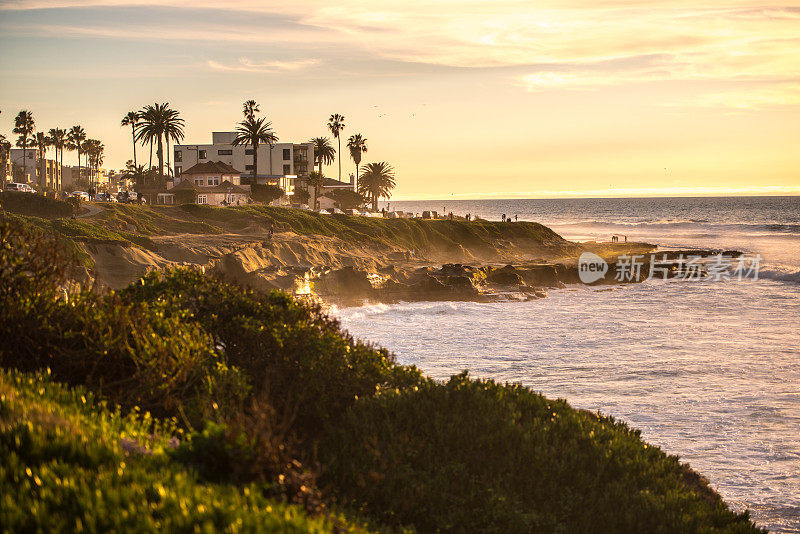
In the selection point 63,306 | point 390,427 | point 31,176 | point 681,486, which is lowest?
point 681,486

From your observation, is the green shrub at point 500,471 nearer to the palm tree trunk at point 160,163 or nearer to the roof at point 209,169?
the palm tree trunk at point 160,163

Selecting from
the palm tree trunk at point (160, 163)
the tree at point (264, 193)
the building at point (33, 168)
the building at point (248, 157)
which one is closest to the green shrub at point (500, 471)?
the tree at point (264, 193)

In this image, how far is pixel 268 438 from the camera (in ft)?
21.3

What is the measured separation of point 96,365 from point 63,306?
144 cm

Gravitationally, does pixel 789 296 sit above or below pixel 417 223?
below

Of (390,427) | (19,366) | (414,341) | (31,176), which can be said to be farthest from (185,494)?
(31,176)

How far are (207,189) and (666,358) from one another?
65396mm

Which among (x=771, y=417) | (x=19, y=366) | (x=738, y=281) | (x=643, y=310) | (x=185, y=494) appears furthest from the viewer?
(x=738, y=281)

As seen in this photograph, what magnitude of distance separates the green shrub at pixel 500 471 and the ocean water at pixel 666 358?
3.53 metres

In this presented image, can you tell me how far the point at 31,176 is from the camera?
17200cm

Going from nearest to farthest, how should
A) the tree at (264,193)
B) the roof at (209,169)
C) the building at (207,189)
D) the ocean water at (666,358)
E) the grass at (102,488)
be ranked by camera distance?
1. the grass at (102,488)
2. the ocean water at (666,358)
3. the building at (207,189)
4. the tree at (264,193)
5. the roof at (209,169)

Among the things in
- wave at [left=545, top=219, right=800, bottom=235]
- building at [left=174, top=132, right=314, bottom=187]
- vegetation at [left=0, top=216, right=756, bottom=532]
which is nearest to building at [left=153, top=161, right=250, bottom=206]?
building at [left=174, top=132, right=314, bottom=187]

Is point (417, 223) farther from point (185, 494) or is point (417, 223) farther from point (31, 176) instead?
point (31, 176)

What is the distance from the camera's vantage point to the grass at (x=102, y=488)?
495 centimetres
